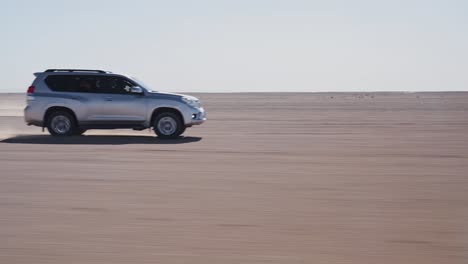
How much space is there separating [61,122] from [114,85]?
1810 mm

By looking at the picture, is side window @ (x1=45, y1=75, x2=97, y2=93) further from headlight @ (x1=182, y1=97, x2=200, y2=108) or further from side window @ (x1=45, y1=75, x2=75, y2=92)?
headlight @ (x1=182, y1=97, x2=200, y2=108)

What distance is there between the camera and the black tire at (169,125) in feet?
61.0

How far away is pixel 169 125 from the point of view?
18625 mm

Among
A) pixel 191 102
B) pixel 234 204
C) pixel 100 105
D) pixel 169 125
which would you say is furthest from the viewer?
pixel 191 102

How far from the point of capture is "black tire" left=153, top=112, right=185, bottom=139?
18.6 meters

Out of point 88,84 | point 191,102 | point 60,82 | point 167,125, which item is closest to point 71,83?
point 60,82

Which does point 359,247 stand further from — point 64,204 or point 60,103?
point 60,103

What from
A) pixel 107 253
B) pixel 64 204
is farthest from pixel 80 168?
pixel 107 253

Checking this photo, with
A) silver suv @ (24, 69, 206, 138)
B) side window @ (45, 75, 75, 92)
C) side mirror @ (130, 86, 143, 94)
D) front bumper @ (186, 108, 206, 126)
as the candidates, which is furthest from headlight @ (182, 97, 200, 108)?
side window @ (45, 75, 75, 92)

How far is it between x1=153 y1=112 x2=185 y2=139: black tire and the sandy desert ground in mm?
2648

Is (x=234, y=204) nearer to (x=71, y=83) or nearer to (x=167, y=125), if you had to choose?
Answer: (x=167, y=125)

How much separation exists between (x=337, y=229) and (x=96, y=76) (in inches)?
505

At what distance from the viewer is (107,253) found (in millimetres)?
6199

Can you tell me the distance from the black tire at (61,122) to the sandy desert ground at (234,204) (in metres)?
2.72
